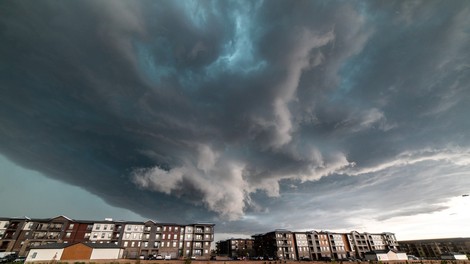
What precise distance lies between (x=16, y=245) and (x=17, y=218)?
32.5ft

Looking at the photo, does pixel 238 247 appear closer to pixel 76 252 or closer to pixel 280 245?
pixel 280 245

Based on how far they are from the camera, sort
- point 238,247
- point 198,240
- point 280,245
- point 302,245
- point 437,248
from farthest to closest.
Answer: point 437,248
point 238,247
point 302,245
point 280,245
point 198,240

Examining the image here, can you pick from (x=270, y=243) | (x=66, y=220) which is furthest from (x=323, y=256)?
(x=66, y=220)

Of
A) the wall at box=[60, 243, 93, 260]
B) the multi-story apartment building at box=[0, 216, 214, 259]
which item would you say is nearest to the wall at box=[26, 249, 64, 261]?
the wall at box=[60, 243, 93, 260]

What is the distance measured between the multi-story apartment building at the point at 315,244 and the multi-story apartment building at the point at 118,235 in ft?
119

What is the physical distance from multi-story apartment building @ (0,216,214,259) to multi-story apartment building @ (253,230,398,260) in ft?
119

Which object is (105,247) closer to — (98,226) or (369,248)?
(98,226)

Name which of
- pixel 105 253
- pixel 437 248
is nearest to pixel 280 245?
pixel 105 253

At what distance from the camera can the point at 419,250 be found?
540 feet

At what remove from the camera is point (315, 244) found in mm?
117938

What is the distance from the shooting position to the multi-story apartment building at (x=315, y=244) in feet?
364

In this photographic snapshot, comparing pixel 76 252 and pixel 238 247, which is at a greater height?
pixel 238 247

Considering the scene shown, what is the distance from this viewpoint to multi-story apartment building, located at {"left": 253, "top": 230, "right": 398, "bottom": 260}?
11104 cm

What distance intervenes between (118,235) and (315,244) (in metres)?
100
